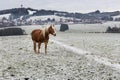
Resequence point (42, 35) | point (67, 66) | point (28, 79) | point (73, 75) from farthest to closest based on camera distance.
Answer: point (42, 35) < point (67, 66) < point (73, 75) < point (28, 79)

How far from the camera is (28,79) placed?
1455cm

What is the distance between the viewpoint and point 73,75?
1567 centimetres

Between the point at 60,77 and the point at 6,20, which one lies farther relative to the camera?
the point at 6,20

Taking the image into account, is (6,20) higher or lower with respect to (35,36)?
lower

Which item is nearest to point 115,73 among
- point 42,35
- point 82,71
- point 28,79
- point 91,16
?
point 82,71

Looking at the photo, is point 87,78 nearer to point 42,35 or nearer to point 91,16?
point 42,35

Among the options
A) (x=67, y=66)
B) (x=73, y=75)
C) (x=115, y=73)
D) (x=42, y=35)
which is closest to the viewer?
(x=73, y=75)

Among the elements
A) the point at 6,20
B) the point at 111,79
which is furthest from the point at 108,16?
the point at 111,79

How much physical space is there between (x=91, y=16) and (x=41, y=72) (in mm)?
178554

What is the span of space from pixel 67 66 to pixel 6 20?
181 meters

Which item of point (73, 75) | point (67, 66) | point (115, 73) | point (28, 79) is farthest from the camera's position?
point (67, 66)

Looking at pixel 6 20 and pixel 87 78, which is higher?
pixel 87 78

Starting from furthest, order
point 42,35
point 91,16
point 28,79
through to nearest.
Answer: point 91,16
point 42,35
point 28,79

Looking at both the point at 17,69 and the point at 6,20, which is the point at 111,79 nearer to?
the point at 17,69
